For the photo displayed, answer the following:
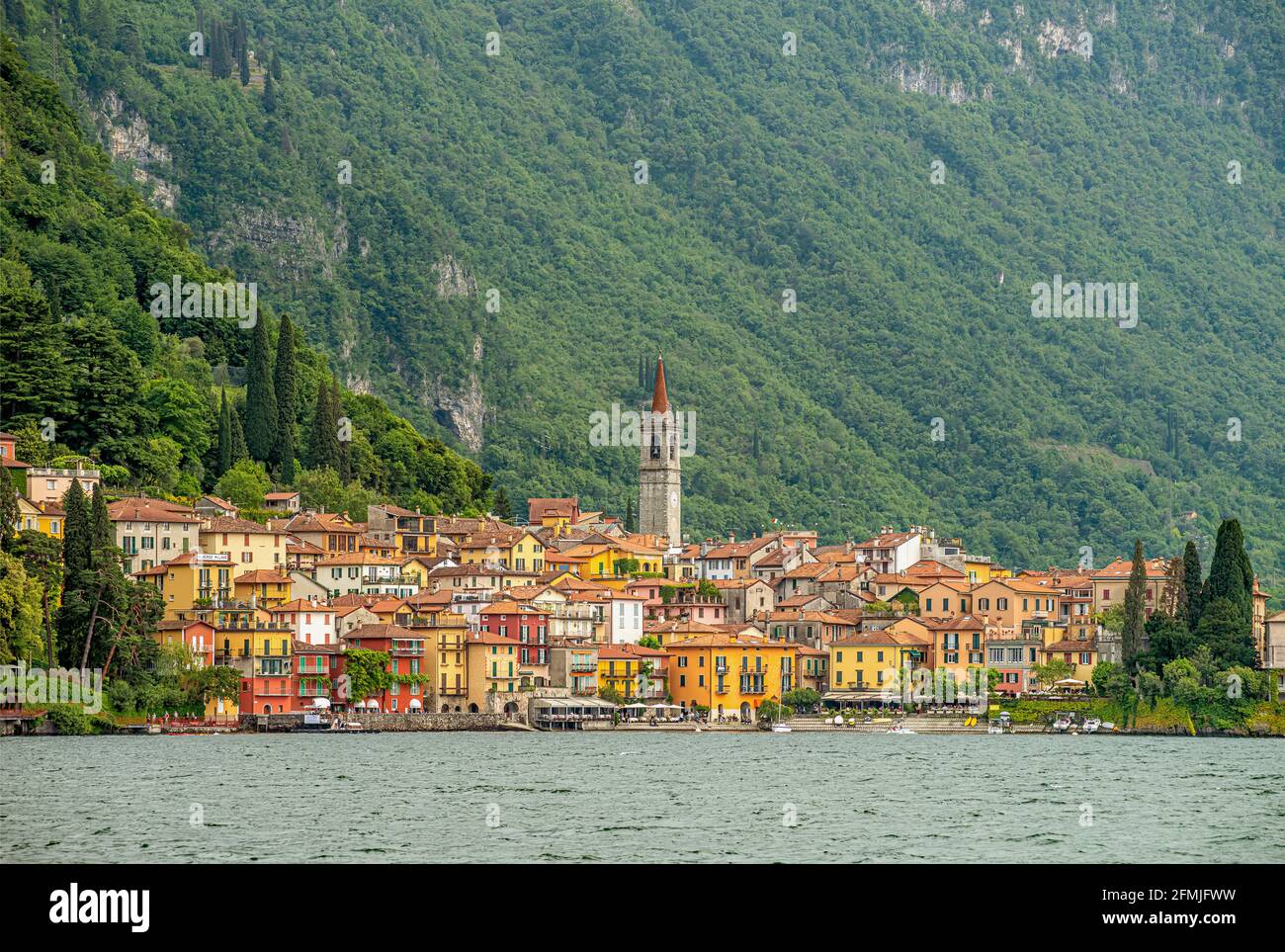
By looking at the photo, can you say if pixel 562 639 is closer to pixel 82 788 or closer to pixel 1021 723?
pixel 1021 723

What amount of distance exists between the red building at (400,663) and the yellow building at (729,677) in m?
11.6

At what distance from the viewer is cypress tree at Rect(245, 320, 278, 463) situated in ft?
414

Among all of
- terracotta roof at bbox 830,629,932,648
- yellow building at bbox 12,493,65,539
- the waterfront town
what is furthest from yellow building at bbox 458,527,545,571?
yellow building at bbox 12,493,65,539

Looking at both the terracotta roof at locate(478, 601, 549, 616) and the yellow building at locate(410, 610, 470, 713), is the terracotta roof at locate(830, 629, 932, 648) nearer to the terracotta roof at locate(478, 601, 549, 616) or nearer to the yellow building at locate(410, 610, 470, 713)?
the terracotta roof at locate(478, 601, 549, 616)

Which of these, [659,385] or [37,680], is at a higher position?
[659,385]

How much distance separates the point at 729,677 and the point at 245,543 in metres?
20.9

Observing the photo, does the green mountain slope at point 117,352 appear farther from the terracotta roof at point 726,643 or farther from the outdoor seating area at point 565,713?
the terracotta roof at point 726,643

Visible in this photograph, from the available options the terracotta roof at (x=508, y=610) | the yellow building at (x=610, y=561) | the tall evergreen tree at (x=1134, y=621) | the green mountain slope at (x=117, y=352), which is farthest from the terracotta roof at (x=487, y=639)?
the tall evergreen tree at (x=1134, y=621)

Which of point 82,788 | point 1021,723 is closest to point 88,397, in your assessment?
point 1021,723

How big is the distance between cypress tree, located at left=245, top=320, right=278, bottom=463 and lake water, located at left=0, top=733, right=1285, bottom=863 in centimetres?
4023

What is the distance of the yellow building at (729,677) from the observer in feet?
347

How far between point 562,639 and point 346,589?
11.4m

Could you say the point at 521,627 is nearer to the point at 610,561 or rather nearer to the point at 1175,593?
the point at 1175,593

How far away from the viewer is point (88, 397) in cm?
11619
